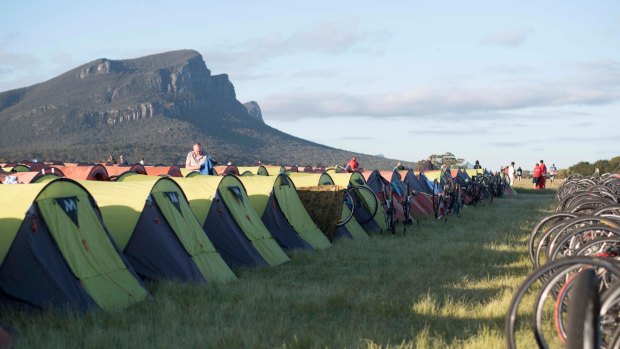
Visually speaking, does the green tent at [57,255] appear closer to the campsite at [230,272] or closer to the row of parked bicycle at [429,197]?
the campsite at [230,272]

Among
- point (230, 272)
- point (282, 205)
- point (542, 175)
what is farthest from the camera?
point (542, 175)

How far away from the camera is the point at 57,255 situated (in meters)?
7.30

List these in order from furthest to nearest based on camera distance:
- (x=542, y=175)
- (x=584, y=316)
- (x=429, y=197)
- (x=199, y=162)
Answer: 1. (x=542, y=175)
2. (x=429, y=197)
3. (x=199, y=162)
4. (x=584, y=316)

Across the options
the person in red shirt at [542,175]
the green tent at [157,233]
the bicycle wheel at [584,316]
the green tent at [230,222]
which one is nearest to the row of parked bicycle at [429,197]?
the green tent at [230,222]

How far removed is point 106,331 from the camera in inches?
247

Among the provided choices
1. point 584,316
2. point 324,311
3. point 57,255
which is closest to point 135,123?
point 57,255

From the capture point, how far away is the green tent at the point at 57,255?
7.06 m

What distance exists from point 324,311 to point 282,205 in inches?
216

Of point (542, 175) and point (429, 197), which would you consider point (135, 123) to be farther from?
point (429, 197)

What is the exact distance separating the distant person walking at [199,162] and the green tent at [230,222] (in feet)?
13.0

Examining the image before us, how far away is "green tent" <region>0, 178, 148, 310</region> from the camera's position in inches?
278

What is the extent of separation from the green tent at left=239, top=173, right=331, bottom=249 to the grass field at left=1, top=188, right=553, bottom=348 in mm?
1191

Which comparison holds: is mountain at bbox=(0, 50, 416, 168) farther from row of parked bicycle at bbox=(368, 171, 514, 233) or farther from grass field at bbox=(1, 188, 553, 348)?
grass field at bbox=(1, 188, 553, 348)

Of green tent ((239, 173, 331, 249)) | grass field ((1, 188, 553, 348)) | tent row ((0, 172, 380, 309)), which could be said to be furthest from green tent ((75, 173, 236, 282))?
green tent ((239, 173, 331, 249))
